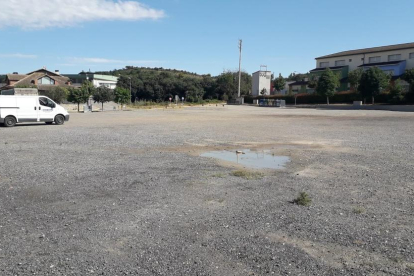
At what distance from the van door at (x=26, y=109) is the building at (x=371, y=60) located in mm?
68074

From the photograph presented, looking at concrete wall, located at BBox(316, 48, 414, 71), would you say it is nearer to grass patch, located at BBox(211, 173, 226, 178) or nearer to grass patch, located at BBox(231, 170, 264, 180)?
grass patch, located at BBox(231, 170, 264, 180)

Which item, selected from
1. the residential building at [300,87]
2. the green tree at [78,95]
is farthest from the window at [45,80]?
the residential building at [300,87]

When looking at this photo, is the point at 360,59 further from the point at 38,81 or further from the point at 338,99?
the point at 38,81

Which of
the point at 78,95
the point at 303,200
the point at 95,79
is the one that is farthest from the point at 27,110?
the point at 95,79

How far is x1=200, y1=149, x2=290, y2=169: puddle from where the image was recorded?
31.7 feet

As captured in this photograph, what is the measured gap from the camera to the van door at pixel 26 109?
2225 cm

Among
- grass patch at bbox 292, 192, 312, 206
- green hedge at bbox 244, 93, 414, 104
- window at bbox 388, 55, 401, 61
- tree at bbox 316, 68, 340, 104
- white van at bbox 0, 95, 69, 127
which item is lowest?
grass patch at bbox 292, 192, 312, 206

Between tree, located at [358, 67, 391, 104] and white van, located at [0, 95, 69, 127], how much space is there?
5050 centimetres

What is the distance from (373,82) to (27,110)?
52.9m

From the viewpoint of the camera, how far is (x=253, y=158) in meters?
10.8

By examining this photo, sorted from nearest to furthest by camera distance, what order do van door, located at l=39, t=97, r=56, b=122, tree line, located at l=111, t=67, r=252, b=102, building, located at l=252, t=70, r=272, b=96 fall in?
1. van door, located at l=39, t=97, r=56, b=122
2. building, located at l=252, t=70, r=272, b=96
3. tree line, located at l=111, t=67, r=252, b=102

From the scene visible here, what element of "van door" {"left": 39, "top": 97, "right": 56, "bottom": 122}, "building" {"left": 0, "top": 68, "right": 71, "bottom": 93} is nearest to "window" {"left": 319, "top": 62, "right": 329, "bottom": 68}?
"building" {"left": 0, "top": 68, "right": 71, "bottom": 93}

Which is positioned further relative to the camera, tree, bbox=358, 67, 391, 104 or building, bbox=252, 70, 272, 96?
building, bbox=252, 70, 272, 96

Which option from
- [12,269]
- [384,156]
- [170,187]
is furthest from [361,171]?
[12,269]
